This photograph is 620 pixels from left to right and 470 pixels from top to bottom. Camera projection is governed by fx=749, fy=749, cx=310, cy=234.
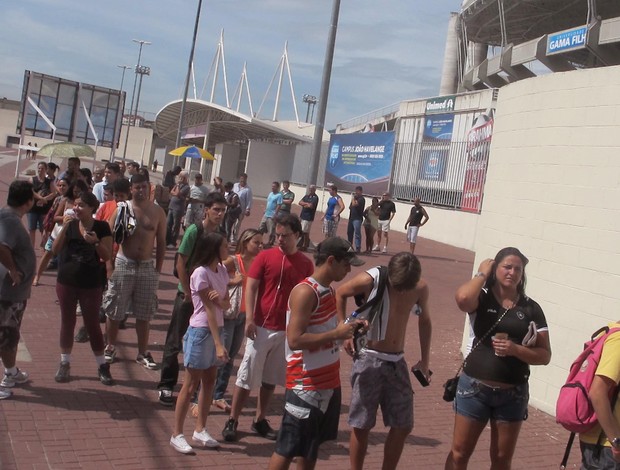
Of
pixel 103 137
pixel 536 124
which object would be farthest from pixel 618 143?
pixel 103 137

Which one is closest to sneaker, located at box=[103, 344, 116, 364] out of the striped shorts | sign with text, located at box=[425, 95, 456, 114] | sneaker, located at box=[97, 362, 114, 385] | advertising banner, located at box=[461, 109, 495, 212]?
the striped shorts

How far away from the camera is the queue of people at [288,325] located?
14.0ft

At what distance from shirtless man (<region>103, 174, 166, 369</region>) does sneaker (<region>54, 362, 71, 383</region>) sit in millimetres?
460

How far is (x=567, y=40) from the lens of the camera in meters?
31.0

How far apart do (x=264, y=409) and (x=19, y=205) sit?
2.49m

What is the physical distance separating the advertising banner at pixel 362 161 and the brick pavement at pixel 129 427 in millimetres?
22672

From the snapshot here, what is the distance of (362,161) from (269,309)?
27290 millimetres

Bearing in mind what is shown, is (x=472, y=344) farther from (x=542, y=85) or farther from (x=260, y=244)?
(x=542, y=85)

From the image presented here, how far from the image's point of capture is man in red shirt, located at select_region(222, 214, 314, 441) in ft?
17.9

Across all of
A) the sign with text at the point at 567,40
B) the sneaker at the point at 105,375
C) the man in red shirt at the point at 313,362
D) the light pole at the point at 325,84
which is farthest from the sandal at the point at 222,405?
the sign with text at the point at 567,40

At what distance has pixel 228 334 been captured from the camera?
604 cm

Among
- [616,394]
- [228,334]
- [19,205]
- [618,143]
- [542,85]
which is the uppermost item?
[542,85]

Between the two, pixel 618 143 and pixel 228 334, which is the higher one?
pixel 618 143

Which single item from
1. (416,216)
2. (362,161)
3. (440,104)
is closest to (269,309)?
(416,216)
